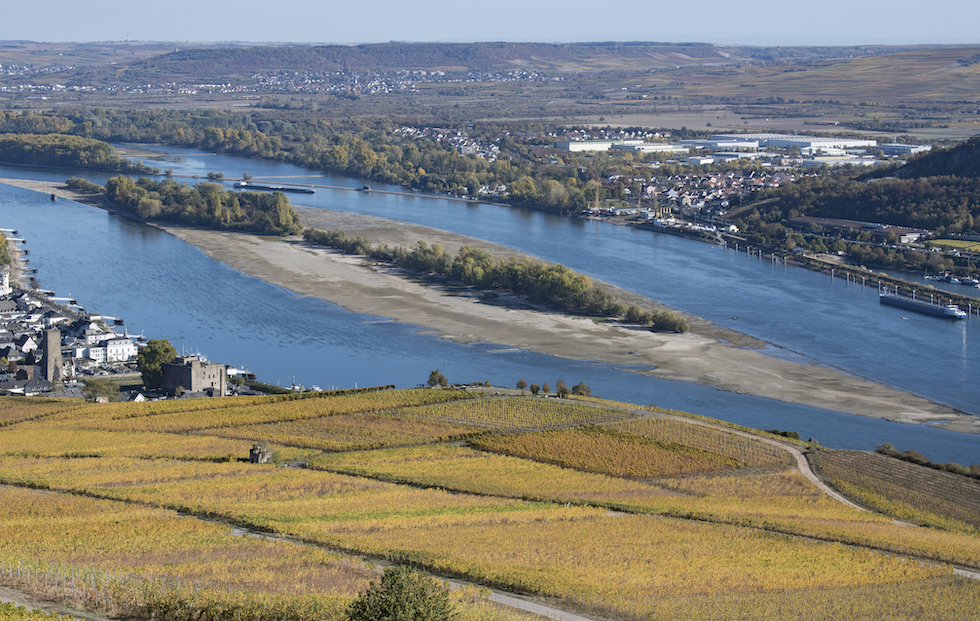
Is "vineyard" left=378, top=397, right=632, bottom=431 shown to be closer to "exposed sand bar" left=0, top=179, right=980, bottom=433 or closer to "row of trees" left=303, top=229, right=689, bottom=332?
"exposed sand bar" left=0, top=179, right=980, bottom=433

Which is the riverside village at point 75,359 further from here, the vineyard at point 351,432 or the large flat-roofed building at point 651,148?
the large flat-roofed building at point 651,148

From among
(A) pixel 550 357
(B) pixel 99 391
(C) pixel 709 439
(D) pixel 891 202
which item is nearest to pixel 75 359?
(B) pixel 99 391

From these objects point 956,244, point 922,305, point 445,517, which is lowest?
point 922,305

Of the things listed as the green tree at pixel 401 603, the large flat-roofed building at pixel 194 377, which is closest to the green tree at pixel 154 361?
the large flat-roofed building at pixel 194 377

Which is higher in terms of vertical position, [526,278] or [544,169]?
[544,169]

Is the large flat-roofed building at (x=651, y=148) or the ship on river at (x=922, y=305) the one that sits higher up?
the large flat-roofed building at (x=651, y=148)

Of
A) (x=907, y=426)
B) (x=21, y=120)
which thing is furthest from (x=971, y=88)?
(x=907, y=426)

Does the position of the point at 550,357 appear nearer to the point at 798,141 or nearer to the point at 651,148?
the point at 651,148
